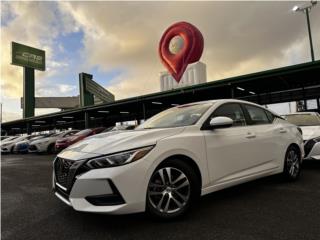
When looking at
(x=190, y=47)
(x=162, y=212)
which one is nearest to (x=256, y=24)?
(x=190, y=47)

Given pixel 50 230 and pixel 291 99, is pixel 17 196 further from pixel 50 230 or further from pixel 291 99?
pixel 291 99

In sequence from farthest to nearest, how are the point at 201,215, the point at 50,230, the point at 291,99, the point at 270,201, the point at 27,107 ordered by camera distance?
the point at 27,107 → the point at 291,99 → the point at 270,201 → the point at 201,215 → the point at 50,230

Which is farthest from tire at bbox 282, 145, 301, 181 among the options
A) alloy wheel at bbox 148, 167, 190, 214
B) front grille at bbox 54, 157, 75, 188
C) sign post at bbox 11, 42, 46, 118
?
sign post at bbox 11, 42, 46, 118

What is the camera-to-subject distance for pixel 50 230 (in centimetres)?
323

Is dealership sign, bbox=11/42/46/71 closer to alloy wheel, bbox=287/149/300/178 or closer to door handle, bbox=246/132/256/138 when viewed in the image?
alloy wheel, bbox=287/149/300/178

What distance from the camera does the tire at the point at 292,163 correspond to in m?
5.21

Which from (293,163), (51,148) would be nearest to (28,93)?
(51,148)

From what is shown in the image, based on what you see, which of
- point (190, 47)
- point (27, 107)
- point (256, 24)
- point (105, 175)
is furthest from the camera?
point (27, 107)

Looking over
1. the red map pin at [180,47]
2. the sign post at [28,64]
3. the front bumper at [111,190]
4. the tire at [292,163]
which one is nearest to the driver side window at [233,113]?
the tire at [292,163]

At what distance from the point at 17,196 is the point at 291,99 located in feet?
89.0

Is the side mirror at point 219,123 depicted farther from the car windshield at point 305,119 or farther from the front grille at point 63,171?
the car windshield at point 305,119

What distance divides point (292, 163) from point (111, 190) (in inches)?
152

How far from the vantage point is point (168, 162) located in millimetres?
3352

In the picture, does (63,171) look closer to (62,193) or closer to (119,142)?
(62,193)
